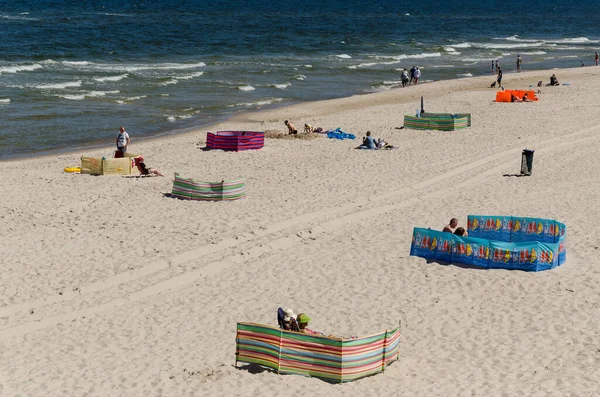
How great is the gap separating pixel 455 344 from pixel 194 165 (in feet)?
47.8

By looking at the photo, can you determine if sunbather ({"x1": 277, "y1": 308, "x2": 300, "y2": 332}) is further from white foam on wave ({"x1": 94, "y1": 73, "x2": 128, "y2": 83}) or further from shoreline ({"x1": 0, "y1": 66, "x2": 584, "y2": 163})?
white foam on wave ({"x1": 94, "y1": 73, "x2": 128, "y2": 83})

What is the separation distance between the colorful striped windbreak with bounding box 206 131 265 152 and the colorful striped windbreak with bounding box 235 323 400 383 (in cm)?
1650

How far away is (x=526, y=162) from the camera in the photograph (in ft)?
81.7

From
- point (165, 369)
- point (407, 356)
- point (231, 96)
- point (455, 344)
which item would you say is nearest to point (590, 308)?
point (455, 344)

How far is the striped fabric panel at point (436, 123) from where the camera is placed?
106 feet

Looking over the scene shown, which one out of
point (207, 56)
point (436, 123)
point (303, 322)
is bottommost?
point (303, 322)

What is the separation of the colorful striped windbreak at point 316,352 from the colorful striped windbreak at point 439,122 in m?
20.3

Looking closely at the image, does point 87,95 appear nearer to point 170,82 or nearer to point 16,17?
point 170,82

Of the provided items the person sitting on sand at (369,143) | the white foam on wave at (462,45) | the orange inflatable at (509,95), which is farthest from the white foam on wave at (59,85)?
the white foam on wave at (462,45)

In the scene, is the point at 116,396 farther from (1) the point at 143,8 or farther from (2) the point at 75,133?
(1) the point at 143,8

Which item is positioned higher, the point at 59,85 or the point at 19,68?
the point at 19,68

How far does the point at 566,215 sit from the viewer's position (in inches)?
818

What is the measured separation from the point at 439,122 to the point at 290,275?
55.0ft

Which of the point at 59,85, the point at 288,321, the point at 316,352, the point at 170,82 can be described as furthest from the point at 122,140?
the point at 170,82
